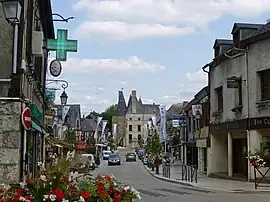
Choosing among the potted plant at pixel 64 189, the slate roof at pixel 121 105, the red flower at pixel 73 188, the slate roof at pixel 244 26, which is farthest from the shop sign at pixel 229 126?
the slate roof at pixel 121 105

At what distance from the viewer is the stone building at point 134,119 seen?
152000 mm

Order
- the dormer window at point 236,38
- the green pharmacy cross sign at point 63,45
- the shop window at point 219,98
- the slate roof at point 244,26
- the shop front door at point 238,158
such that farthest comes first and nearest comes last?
the shop window at point 219,98, the shop front door at point 238,158, the slate roof at point 244,26, the dormer window at point 236,38, the green pharmacy cross sign at point 63,45

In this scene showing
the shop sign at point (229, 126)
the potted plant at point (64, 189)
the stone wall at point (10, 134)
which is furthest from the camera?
the shop sign at point (229, 126)

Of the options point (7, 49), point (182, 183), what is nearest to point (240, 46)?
point (182, 183)

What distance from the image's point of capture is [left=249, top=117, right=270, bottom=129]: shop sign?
26.7 meters

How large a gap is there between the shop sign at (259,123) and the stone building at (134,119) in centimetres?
12031

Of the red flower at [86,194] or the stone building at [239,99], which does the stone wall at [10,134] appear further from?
the stone building at [239,99]

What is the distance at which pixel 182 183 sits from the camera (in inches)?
1150

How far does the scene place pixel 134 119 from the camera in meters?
155

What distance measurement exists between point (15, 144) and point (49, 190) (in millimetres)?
7507

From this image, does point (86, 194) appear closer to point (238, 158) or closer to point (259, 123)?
point (259, 123)

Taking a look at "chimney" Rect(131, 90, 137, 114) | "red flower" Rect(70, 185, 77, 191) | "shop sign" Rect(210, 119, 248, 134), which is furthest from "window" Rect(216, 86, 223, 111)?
"chimney" Rect(131, 90, 137, 114)

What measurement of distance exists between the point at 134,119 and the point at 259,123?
128 m

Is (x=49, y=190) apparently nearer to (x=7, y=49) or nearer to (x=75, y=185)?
(x=75, y=185)
